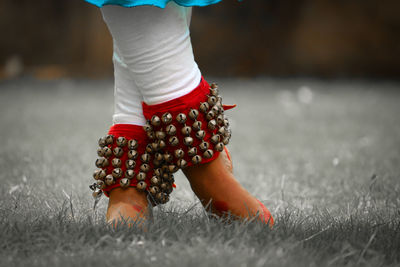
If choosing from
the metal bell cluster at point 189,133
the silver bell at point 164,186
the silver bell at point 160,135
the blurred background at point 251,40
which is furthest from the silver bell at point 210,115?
the blurred background at point 251,40

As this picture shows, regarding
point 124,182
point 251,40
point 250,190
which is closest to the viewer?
point 124,182

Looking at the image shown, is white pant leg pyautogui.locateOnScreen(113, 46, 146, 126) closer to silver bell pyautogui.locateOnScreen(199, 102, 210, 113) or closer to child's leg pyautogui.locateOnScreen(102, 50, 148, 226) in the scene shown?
child's leg pyautogui.locateOnScreen(102, 50, 148, 226)

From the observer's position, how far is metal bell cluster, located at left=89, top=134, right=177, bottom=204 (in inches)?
42.3

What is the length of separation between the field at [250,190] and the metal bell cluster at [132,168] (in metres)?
0.07

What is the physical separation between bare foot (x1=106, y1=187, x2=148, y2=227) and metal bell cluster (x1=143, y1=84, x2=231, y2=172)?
11 centimetres

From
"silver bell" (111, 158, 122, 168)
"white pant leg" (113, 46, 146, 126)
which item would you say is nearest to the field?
"silver bell" (111, 158, 122, 168)

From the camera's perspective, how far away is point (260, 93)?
450cm

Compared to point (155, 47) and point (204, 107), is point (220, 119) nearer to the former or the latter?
point (204, 107)

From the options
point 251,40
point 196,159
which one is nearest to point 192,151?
point 196,159

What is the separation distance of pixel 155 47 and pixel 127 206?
369 mm

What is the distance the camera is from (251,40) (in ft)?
19.1

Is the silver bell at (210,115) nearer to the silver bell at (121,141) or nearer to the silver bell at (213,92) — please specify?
the silver bell at (213,92)

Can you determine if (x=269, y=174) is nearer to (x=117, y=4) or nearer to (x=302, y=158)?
(x=302, y=158)

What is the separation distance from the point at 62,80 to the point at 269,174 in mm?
4589
